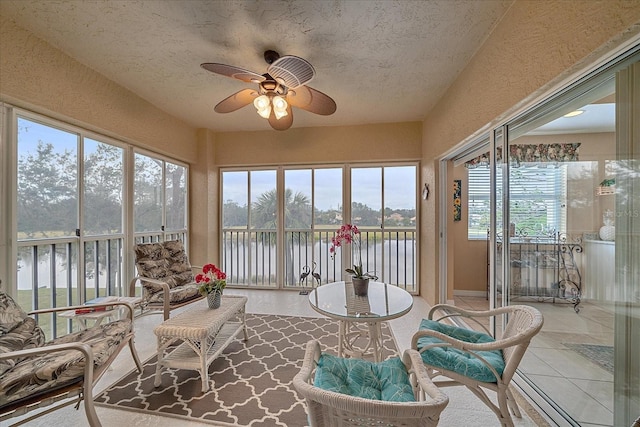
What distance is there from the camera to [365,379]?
3.90 ft

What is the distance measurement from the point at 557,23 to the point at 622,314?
4.88 feet

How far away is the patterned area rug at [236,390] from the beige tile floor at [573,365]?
1054mm

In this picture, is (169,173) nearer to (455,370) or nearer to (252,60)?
(252,60)

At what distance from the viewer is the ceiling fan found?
166 centimetres

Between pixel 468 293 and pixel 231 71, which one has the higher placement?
pixel 231 71

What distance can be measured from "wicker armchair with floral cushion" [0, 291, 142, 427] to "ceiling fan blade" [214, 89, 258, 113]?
193 centimetres

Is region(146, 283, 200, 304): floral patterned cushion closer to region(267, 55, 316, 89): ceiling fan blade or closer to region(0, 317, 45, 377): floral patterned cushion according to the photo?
region(0, 317, 45, 377): floral patterned cushion

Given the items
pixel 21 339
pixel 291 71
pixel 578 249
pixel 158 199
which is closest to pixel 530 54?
pixel 578 249

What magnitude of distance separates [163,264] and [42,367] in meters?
1.79

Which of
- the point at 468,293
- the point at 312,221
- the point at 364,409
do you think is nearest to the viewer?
the point at 364,409

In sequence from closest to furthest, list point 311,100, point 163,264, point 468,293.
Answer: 1. point 311,100
2. point 163,264
3. point 468,293

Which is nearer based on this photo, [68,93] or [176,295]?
[68,93]

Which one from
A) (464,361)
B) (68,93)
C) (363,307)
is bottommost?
(464,361)

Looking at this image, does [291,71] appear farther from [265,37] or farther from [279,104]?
[265,37]
